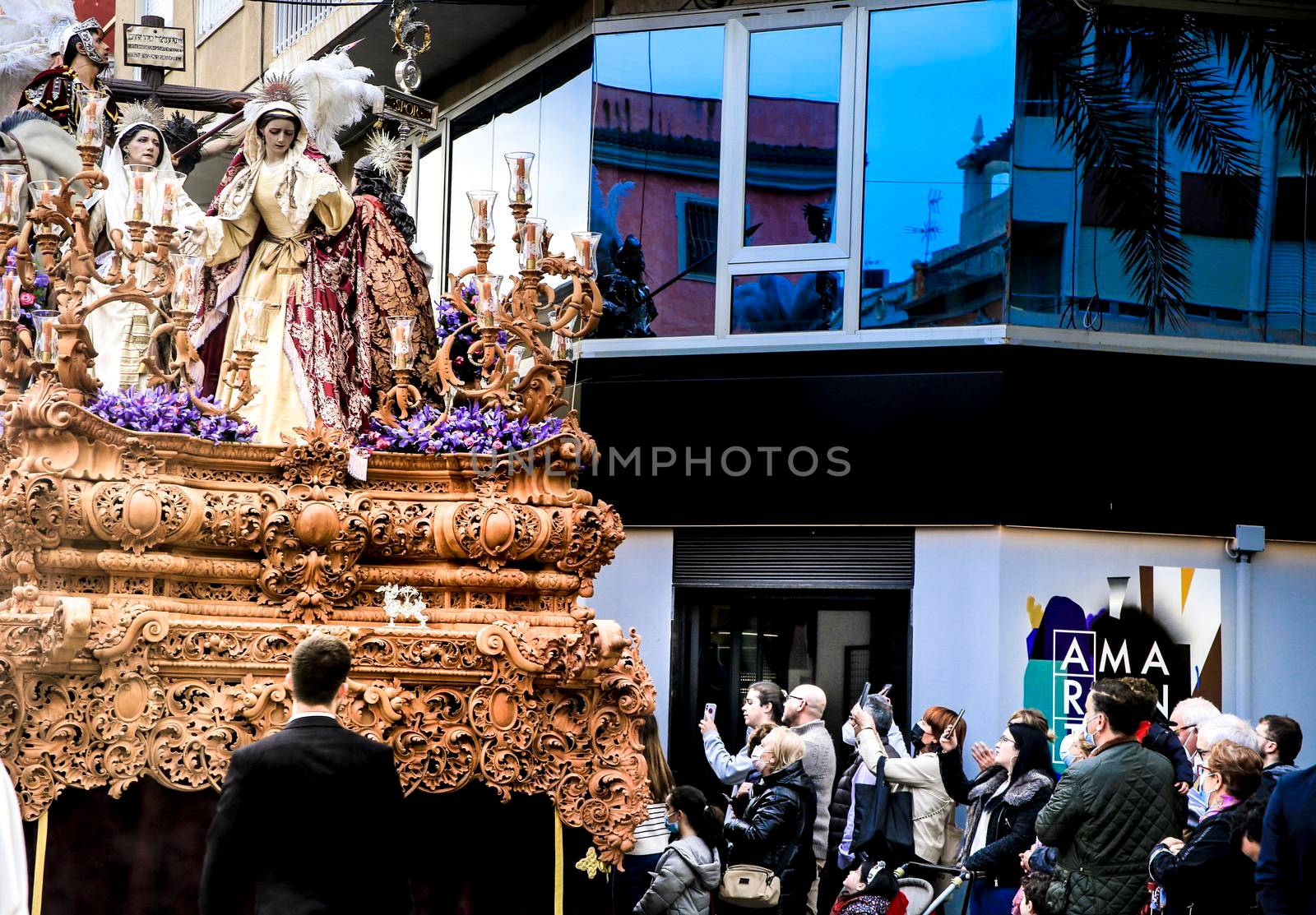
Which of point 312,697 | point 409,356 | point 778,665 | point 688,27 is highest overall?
point 688,27

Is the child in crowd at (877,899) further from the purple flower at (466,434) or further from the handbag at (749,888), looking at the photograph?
the purple flower at (466,434)

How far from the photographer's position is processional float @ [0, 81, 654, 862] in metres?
6.36

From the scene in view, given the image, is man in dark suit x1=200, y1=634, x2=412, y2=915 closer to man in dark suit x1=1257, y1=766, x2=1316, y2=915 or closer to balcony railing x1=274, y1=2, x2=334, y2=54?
man in dark suit x1=1257, y1=766, x2=1316, y2=915

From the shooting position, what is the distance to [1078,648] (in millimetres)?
11508

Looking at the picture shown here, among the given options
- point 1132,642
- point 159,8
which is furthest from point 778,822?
point 159,8

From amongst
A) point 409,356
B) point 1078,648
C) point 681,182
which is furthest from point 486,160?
point 409,356

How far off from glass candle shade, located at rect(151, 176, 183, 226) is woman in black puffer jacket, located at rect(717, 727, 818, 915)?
3523mm

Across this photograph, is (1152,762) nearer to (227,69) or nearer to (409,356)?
(409,356)

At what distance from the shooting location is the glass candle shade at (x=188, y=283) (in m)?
7.35

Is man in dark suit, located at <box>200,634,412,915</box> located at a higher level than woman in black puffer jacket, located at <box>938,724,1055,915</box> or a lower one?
higher

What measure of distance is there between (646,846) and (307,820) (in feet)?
12.0

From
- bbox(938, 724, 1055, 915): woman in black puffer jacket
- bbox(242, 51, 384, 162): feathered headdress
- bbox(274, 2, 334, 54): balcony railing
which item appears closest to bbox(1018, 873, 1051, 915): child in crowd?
bbox(938, 724, 1055, 915): woman in black puffer jacket

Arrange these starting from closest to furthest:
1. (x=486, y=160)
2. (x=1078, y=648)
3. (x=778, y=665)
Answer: (x=1078, y=648)
(x=778, y=665)
(x=486, y=160)

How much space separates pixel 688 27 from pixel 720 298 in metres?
1.95
